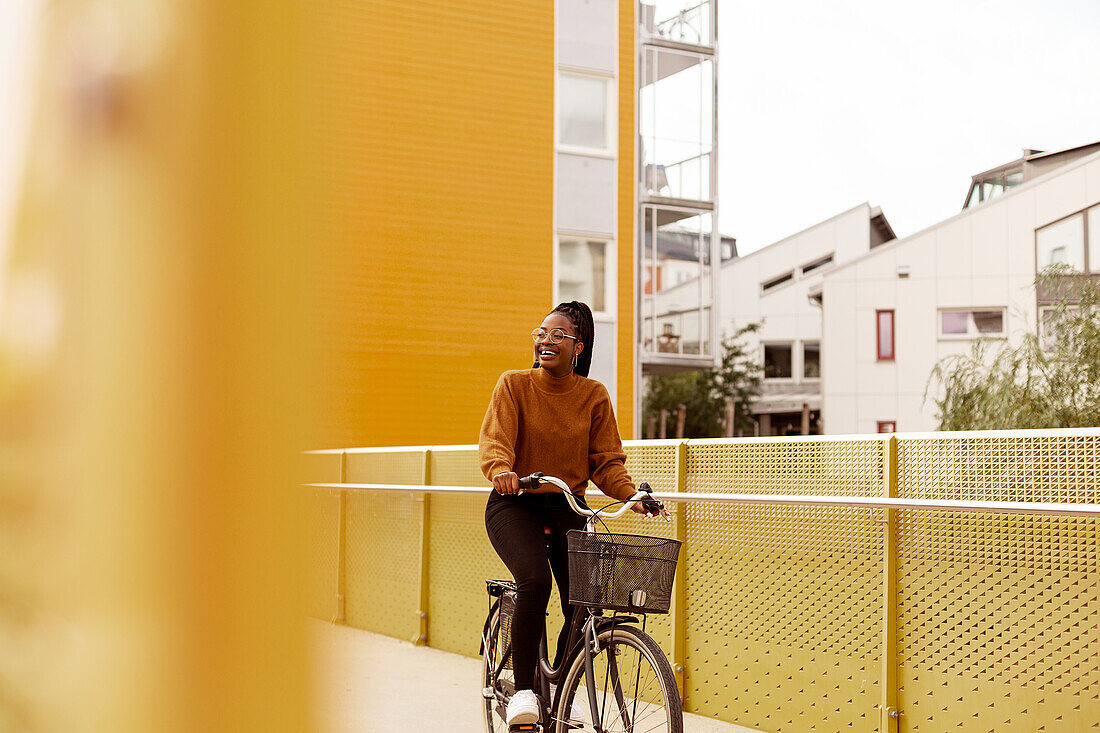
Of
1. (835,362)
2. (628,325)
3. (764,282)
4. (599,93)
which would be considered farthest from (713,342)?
(764,282)

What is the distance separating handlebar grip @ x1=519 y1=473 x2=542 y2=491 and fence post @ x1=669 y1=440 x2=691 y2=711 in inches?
121

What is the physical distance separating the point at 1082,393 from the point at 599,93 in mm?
9165

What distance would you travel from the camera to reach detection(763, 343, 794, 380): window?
2131 inches

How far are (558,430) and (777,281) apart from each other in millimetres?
51983

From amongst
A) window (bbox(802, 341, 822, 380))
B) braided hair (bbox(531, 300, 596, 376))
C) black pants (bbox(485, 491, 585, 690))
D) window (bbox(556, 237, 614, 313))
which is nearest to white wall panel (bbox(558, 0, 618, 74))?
window (bbox(556, 237, 614, 313))

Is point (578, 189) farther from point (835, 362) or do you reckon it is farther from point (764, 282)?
point (764, 282)

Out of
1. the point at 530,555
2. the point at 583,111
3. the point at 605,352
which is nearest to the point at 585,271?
the point at 605,352

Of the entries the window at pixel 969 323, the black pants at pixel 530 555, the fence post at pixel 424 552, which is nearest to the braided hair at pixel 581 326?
the black pants at pixel 530 555

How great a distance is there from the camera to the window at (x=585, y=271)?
789 inches

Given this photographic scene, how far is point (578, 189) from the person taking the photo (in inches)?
783

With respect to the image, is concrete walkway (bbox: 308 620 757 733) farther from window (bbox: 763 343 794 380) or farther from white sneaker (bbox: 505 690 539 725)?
window (bbox: 763 343 794 380)

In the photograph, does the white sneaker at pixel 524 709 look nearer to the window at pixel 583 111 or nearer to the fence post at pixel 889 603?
the fence post at pixel 889 603

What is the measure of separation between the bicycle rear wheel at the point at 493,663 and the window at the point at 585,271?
14745 mm

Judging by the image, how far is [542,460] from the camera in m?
4.81
